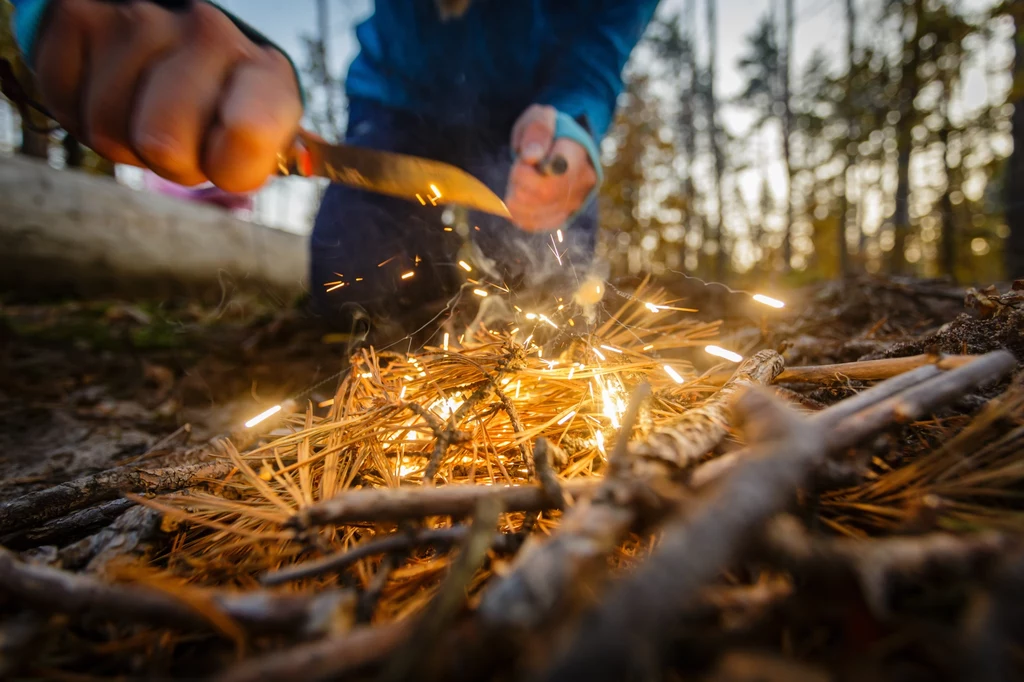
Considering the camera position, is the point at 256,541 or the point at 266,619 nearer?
the point at 266,619

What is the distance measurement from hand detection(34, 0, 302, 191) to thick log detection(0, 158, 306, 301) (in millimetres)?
3250

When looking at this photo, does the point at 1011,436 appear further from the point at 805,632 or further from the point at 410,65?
the point at 410,65

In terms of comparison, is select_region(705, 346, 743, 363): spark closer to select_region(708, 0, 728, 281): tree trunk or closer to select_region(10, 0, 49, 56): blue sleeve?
select_region(10, 0, 49, 56): blue sleeve

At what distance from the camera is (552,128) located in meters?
2.33

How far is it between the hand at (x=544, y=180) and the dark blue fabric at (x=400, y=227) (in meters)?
0.13

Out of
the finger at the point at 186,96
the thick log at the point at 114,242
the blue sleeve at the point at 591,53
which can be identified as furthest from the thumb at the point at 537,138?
the thick log at the point at 114,242

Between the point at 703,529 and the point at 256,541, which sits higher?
the point at 703,529

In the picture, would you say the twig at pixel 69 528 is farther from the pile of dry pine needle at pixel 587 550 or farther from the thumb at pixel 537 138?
the thumb at pixel 537 138

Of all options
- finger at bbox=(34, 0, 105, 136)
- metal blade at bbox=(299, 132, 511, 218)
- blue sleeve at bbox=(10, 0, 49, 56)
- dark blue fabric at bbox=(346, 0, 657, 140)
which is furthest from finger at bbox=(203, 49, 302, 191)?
dark blue fabric at bbox=(346, 0, 657, 140)

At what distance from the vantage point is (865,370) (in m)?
0.94

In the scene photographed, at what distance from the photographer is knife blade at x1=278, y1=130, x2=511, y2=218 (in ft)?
4.79

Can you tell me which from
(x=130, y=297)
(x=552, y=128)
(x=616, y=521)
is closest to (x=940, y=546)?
(x=616, y=521)

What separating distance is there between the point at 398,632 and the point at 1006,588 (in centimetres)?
56

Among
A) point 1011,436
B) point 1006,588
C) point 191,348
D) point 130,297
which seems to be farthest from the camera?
point 130,297
